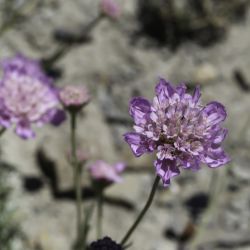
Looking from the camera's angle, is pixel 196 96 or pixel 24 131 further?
pixel 24 131

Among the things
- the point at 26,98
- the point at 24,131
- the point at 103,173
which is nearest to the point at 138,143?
the point at 24,131

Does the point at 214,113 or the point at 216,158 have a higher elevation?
the point at 214,113

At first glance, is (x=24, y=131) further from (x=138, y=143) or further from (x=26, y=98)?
(x=138, y=143)

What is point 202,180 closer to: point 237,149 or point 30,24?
point 237,149

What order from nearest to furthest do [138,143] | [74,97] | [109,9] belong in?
[138,143]
[74,97]
[109,9]

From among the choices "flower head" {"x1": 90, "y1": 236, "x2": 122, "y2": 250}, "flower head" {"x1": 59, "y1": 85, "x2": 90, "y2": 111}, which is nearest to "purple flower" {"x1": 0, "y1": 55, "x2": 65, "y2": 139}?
"flower head" {"x1": 59, "y1": 85, "x2": 90, "y2": 111}

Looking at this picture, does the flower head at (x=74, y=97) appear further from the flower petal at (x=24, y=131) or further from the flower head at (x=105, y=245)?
the flower head at (x=105, y=245)
